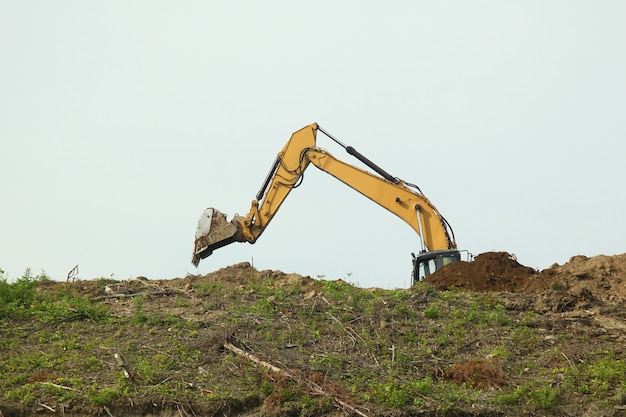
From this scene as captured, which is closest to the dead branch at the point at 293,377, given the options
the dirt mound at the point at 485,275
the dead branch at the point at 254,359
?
the dead branch at the point at 254,359

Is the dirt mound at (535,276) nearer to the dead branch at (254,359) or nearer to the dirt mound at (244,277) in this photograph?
the dirt mound at (244,277)

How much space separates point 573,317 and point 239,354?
5.66 metres

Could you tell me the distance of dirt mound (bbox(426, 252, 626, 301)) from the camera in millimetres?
16141

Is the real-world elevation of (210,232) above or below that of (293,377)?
above

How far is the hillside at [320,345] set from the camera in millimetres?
11609

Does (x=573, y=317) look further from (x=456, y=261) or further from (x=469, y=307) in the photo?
(x=456, y=261)

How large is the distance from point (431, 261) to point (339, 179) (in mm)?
2660

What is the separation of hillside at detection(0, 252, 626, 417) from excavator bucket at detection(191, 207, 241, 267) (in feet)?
5.64

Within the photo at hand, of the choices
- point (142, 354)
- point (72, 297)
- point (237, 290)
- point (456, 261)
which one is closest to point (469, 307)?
point (456, 261)

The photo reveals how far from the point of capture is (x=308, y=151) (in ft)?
61.8

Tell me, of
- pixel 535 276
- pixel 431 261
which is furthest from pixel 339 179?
pixel 535 276

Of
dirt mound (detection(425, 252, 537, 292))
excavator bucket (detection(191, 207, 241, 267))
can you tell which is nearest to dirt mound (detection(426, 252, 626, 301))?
dirt mound (detection(425, 252, 537, 292))

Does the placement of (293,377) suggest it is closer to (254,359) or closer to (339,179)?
(254,359)

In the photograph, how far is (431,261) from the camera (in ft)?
57.7
